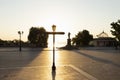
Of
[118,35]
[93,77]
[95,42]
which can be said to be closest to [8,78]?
[93,77]

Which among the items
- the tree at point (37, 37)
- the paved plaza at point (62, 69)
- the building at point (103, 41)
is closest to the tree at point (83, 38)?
the building at point (103, 41)

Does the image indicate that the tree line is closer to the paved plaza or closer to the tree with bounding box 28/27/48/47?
the tree with bounding box 28/27/48/47

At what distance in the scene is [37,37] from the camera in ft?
298

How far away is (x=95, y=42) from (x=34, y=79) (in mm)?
89717

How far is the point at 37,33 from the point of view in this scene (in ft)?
297

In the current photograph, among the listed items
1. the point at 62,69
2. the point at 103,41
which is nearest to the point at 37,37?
the point at 103,41

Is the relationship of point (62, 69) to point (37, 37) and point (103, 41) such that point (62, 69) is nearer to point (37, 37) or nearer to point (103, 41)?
point (37, 37)

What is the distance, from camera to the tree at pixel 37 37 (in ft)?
292

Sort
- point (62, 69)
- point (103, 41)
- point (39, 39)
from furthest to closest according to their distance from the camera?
1. point (103, 41)
2. point (39, 39)
3. point (62, 69)

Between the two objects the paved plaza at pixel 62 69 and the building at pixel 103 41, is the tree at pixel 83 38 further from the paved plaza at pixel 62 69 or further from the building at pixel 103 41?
the paved plaza at pixel 62 69

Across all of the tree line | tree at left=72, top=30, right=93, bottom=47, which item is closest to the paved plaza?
the tree line

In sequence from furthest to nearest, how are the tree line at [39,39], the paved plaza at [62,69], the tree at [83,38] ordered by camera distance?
the tree at [83,38] → the tree line at [39,39] → the paved plaza at [62,69]

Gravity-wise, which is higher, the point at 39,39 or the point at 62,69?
the point at 39,39

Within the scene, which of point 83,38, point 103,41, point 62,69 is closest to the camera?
point 62,69
